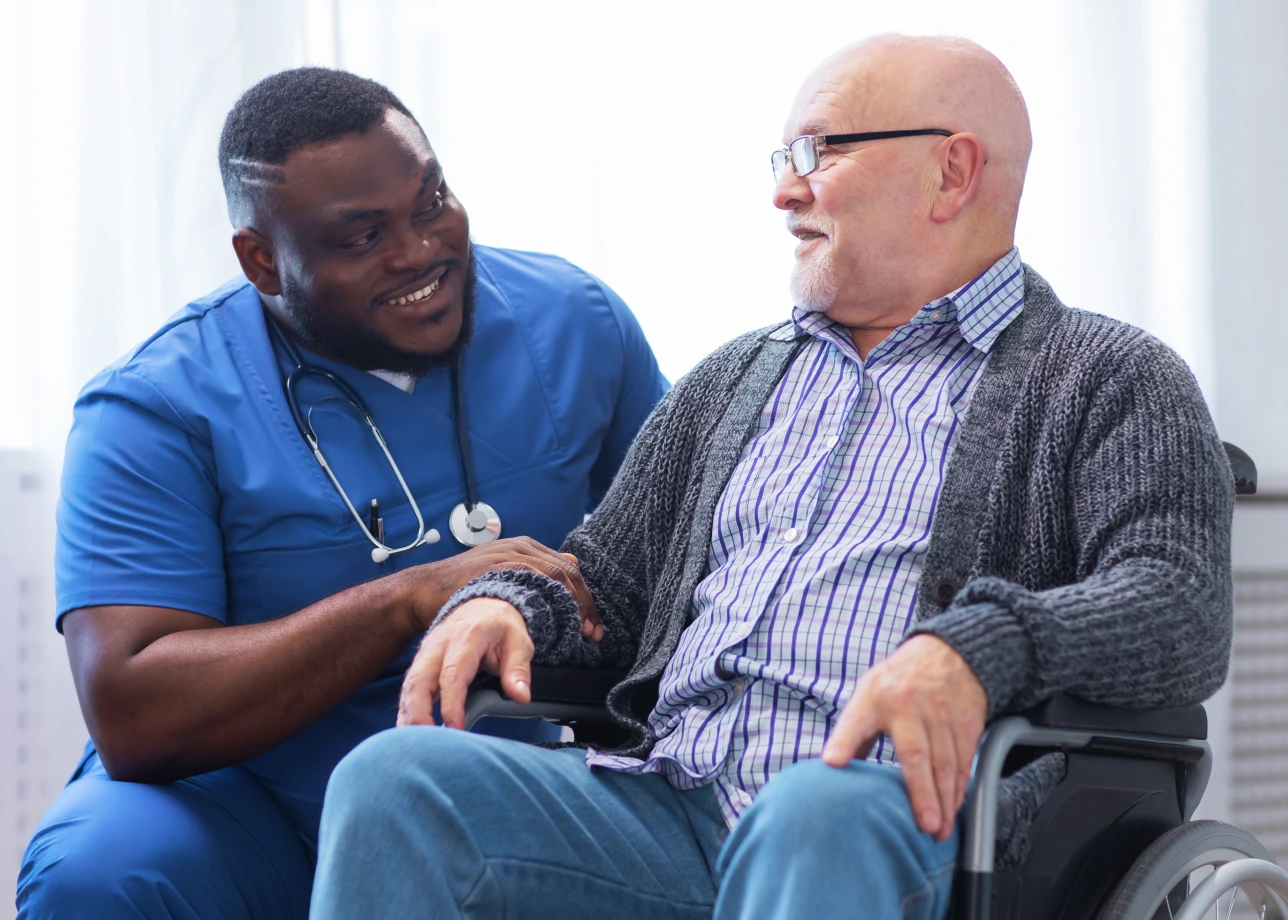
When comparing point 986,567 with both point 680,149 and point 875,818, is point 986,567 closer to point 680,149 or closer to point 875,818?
point 875,818

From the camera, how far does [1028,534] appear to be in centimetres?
121

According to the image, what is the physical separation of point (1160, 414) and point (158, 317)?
1527 millimetres

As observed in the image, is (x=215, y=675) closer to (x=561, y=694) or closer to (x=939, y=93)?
(x=561, y=694)

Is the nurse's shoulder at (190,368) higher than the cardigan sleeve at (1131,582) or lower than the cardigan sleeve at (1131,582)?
higher

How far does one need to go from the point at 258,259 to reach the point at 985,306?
36.6 inches

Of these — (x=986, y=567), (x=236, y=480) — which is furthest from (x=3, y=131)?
(x=986, y=567)

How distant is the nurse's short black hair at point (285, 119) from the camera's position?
1.61m

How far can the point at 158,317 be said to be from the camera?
2037 mm

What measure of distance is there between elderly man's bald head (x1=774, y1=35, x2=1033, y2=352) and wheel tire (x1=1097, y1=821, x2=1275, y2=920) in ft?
2.01

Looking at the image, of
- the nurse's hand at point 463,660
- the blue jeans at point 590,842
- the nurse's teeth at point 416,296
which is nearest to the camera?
the blue jeans at point 590,842

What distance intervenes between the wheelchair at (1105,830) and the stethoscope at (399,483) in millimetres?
425

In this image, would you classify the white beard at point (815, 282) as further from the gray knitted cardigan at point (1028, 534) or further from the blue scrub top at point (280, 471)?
the blue scrub top at point (280, 471)

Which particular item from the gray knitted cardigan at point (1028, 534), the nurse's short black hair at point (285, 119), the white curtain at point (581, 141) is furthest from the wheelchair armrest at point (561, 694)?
the white curtain at point (581, 141)

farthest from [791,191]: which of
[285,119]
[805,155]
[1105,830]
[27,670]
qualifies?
[27,670]
